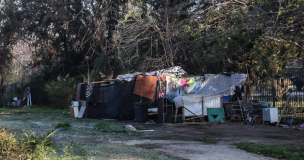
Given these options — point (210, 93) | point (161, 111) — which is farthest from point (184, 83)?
point (161, 111)

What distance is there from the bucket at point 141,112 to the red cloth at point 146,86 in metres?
1.11

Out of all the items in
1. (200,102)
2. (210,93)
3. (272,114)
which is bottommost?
(272,114)

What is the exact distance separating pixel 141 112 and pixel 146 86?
1.81 meters

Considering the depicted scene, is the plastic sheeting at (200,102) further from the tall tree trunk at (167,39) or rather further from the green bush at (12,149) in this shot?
the green bush at (12,149)

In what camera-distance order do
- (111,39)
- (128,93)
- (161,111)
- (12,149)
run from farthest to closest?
(111,39), (128,93), (161,111), (12,149)

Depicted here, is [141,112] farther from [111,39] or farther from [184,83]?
[111,39]

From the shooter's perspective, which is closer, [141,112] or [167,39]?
[141,112]

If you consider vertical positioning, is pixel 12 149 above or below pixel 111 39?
below

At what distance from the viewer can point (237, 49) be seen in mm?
16984

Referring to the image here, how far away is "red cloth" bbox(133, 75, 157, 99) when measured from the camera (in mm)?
17766

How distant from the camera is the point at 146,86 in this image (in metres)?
17.8

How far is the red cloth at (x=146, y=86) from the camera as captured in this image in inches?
699

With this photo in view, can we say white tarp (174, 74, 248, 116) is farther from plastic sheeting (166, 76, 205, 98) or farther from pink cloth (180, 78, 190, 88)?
pink cloth (180, 78, 190, 88)

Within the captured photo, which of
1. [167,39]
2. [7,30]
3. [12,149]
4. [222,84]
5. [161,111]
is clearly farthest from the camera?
[7,30]
